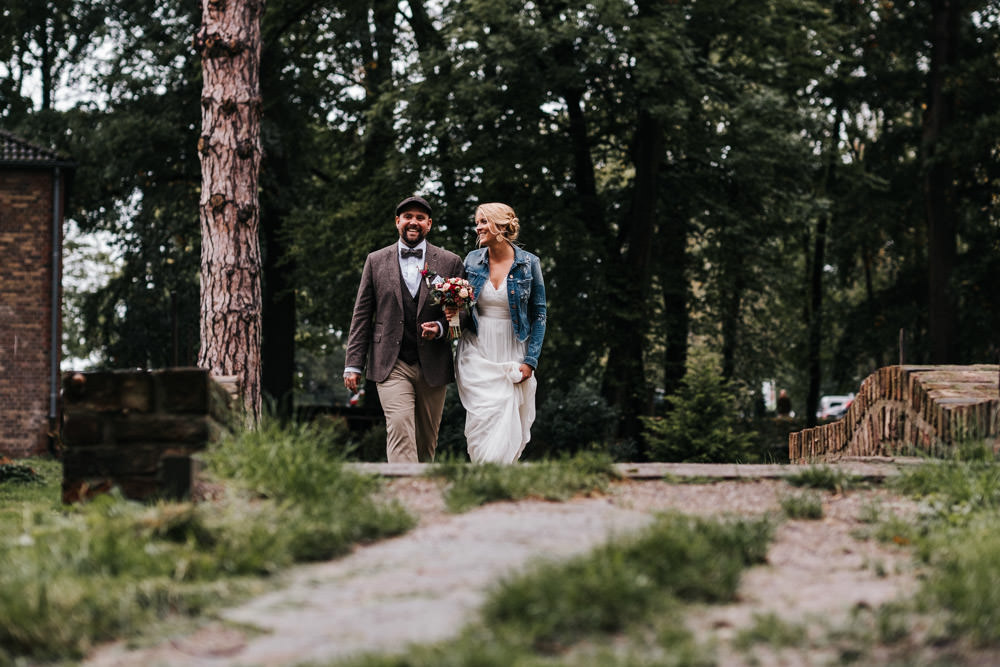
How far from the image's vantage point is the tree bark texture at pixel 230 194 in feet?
29.9

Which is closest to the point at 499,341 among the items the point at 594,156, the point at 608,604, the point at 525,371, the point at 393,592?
the point at 525,371

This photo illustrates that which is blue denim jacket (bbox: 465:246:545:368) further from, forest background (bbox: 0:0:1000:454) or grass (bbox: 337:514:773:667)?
forest background (bbox: 0:0:1000:454)

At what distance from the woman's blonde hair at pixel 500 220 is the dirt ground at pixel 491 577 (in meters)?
2.53

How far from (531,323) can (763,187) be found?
12.1m

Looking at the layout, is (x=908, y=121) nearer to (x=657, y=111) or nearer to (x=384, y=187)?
(x=657, y=111)

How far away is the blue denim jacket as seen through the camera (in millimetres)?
7945

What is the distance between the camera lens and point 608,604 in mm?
3775

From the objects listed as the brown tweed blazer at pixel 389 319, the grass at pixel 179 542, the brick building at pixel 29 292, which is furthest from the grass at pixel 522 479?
the brick building at pixel 29 292

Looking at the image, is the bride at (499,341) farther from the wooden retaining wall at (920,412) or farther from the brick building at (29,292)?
the brick building at (29,292)

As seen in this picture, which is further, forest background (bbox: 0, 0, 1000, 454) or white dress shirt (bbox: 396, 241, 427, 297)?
forest background (bbox: 0, 0, 1000, 454)

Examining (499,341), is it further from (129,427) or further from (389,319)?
(129,427)

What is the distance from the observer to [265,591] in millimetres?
4145

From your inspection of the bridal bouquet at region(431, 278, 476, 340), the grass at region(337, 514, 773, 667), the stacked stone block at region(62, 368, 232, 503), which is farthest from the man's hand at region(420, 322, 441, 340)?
the grass at region(337, 514, 773, 667)

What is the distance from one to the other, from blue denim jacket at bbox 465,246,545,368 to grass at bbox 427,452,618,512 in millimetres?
1908
